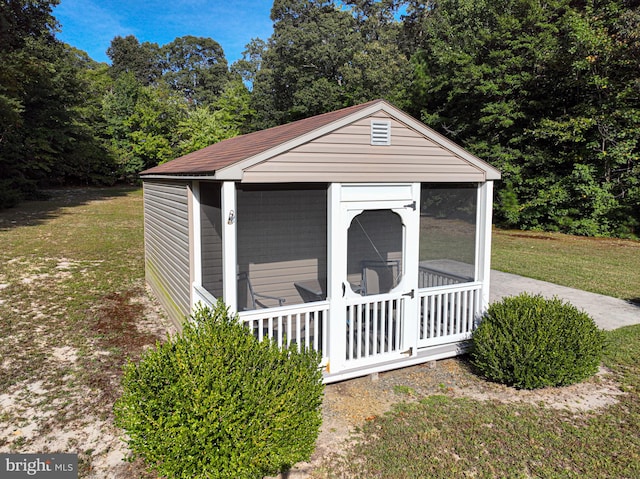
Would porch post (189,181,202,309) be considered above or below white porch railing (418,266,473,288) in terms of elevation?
above

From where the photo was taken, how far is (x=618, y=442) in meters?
3.69

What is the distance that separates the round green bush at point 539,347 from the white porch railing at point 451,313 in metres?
0.61

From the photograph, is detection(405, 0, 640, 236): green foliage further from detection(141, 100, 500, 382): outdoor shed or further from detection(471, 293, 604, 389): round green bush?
detection(471, 293, 604, 389): round green bush

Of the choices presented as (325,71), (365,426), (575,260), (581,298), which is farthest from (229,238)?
(325,71)

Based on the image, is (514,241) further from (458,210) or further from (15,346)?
(15,346)

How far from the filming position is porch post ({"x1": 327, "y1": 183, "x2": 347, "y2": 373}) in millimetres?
4617

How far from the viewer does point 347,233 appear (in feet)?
18.8

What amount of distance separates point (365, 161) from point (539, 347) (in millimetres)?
2579

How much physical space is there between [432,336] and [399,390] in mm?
976

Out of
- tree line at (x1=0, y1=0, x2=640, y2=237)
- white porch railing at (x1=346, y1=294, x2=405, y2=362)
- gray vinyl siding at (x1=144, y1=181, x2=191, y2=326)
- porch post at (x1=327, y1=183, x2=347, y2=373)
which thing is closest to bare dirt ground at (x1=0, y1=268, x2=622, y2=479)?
white porch railing at (x1=346, y1=294, x2=405, y2=362)

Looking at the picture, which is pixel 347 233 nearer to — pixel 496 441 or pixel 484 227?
pixel 484 227

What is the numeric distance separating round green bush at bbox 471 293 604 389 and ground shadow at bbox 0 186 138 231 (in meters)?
16.7

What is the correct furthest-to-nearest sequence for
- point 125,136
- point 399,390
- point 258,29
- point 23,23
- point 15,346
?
point 258,29
point 125,136
point 23,23
point 15,346
point 399,390

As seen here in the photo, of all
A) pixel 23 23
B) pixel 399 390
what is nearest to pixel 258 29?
pixel 23 23
